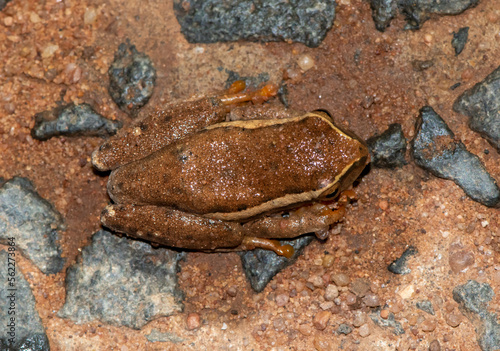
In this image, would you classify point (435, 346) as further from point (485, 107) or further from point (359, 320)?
point (485, 107)

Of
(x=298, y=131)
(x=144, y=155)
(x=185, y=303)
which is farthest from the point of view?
(x=185, y=303)

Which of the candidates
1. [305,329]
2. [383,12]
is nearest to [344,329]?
[305,329]

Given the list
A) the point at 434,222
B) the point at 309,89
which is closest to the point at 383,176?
the point at 434,222

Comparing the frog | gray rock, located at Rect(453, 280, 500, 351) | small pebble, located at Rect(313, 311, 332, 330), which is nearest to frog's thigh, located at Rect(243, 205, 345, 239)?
the frog

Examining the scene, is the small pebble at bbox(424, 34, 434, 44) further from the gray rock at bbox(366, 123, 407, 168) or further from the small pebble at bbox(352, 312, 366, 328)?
the small pebble at bbox(352, 312, 366, 328)

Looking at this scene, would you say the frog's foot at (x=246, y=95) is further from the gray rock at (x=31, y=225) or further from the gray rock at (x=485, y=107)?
the gray rock at (x=31, y=225)

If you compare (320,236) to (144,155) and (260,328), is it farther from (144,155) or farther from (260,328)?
(144,155)

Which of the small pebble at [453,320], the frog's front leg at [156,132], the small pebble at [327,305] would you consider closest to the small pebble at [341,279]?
the small pebble at [327,305]

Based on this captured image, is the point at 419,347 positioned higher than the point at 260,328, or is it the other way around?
the point at 419,347
